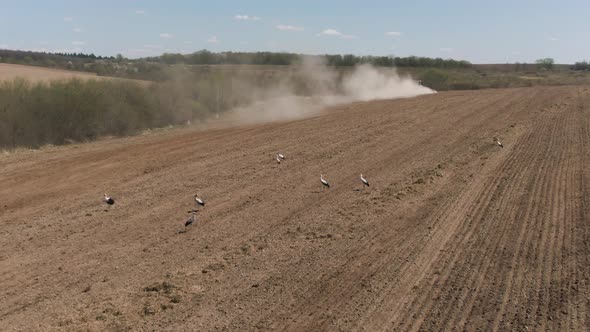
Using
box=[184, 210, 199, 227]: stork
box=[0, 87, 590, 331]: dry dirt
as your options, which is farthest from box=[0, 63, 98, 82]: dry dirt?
box=[184, 210, 199, 227]: stork

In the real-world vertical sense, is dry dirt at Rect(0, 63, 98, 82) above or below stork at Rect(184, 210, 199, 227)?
above

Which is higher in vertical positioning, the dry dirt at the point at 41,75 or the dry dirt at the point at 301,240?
the dry dirt at the point at 41,75

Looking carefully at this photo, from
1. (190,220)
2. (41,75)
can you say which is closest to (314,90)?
(41,75)

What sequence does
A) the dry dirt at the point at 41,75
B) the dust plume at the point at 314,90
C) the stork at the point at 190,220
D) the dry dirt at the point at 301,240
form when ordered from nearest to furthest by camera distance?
the dry dirt at the point at 301,240 → the stork at the point at 190,220 → the dry dirt at the point at 41,75 → the dust plume at the point at 314,90

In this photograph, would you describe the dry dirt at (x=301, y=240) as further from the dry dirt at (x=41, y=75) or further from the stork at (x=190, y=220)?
the dry dirt at (x=41, y=75)

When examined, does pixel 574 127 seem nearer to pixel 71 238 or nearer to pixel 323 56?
pixel 71 238

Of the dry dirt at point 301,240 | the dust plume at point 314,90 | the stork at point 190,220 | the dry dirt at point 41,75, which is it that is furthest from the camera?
the dust plume at point 314,90

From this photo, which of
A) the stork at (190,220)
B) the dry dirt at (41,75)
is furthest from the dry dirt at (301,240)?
the dry dirt at (41,75)

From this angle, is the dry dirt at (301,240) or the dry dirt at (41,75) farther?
the dry dirt at (41,75)

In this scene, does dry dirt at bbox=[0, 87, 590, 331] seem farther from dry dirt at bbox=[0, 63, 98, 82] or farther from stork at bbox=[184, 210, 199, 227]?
dry dirt at bbox=[0, 63, 98, 82]
